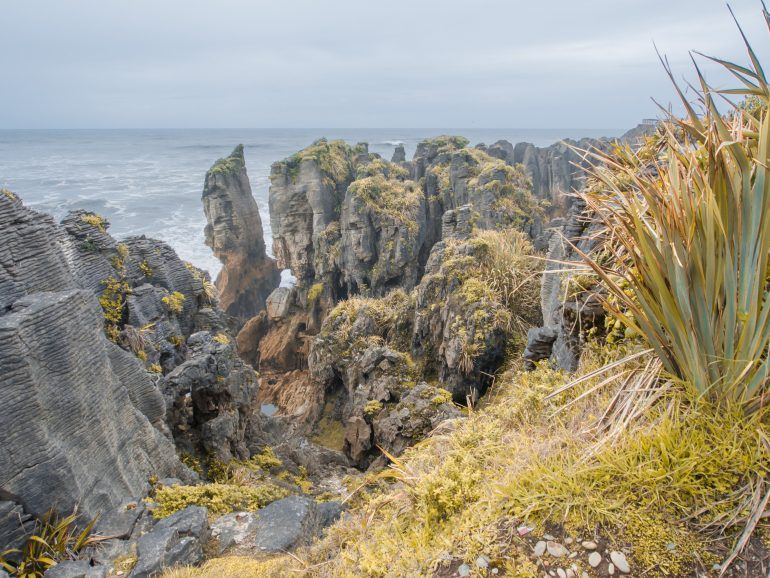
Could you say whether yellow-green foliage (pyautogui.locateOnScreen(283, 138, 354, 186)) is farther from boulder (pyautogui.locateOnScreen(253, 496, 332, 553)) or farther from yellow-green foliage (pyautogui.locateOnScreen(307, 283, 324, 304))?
boulder (pyautogui.locateOnScreen(253, 496, 332, 553))

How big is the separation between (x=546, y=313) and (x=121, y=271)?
8727mm

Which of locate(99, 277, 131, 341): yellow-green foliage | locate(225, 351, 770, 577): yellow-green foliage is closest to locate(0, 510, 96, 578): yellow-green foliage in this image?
locate(99, 277, 131, 341): yellow-green foliage

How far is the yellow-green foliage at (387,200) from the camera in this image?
25.3 metres

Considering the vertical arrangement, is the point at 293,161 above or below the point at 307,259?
above

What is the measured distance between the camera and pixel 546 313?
737 centimetres

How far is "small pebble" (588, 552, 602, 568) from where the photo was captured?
2.29 metres

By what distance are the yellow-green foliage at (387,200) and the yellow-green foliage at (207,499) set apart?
19498mm

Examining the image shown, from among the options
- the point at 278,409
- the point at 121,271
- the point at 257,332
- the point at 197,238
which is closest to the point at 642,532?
the point at 121,271

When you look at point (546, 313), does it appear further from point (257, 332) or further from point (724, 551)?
point (257, 332)

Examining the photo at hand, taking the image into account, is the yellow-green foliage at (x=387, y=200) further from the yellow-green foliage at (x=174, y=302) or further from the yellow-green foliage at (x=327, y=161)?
the yellow-green foliage at (x=174, y=302)

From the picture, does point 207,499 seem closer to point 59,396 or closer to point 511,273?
point 59,396

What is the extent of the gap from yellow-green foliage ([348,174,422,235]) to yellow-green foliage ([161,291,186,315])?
608 inches

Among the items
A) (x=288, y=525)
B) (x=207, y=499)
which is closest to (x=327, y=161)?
(x=207, y=499)

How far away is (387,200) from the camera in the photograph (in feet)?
85.1
